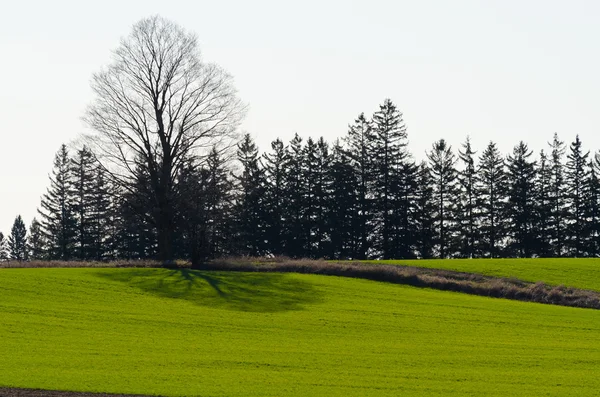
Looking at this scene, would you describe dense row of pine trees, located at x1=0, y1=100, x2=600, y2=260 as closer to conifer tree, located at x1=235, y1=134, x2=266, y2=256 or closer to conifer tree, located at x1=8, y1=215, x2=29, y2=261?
conifer tree, located at x1=235, y1=134, x2=266, y2=256

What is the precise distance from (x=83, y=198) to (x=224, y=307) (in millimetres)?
44236

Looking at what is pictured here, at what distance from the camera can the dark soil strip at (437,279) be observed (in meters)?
43.8

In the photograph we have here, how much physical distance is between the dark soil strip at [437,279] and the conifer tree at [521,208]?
34.6 meters

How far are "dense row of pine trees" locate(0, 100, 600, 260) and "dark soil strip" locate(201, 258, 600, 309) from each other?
83.0 feet

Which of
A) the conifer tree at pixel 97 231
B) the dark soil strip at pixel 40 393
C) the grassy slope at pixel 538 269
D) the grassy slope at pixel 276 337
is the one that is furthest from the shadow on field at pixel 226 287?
the conifer tree at pixel 97 231

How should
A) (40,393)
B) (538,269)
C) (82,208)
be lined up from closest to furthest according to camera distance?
(40,393) → (538,269) → (82,208)

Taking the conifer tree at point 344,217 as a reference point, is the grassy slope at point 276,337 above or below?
below

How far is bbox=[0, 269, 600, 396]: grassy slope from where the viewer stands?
2211 centimetres

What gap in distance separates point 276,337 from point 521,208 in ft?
188

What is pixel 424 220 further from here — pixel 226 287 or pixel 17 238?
pixel 17 238

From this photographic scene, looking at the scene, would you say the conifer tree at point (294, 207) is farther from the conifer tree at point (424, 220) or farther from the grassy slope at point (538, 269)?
the grassy slope at point (538, 269)

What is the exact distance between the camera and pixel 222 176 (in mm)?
55969

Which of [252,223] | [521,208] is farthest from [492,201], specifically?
[252,223]

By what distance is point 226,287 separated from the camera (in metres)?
43.7
